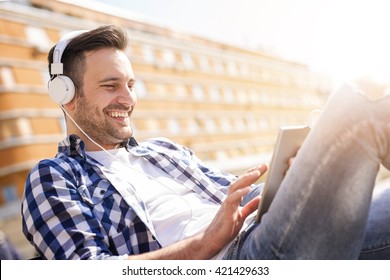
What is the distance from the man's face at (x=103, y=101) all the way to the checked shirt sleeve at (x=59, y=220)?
1.28 ft

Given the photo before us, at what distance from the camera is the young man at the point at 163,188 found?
3.13ft

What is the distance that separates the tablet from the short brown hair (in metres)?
0.93

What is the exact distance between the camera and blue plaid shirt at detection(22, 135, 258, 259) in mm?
1284

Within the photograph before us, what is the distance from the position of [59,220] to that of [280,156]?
69cm

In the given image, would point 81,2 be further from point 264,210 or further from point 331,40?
point 264,210

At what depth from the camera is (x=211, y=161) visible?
2778cm

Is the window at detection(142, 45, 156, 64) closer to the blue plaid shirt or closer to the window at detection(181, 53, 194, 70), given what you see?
the window at detection(181, 53, 194, 70)

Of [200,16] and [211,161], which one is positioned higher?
[200,16]

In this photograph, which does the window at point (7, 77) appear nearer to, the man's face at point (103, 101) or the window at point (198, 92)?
the window at point (198, 92)

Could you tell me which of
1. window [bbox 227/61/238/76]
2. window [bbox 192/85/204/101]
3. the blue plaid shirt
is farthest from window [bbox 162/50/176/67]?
the blue plaid shirt

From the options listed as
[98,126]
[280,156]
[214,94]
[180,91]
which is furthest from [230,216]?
[214,94]
